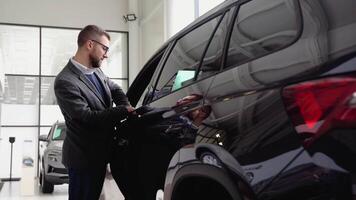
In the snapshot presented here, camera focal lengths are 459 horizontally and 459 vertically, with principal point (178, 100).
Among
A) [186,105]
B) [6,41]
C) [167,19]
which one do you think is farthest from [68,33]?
[186,105]

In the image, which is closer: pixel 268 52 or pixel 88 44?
pixel 268 52

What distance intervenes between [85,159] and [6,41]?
11.0 meters

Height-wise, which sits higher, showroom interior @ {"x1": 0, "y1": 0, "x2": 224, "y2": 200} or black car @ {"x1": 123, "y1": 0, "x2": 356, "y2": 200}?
showroom interior @ {"x1": 0, "y1": 0, "x2": 224, "y2": 200}

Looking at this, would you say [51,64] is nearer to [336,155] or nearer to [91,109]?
[91,109]

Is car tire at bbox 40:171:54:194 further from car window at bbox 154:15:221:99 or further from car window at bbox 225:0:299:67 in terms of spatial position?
car window at bbox 225:0:299:67

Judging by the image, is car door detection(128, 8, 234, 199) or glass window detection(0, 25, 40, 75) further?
glass window detection(0, 25, 40, 75)

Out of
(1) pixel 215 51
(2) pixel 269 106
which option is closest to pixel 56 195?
(1) pixel 215 51

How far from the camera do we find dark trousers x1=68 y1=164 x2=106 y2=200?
9.48 feet

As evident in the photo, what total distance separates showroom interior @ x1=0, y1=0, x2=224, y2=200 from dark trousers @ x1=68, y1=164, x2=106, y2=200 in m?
9.19

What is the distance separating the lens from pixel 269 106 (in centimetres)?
124

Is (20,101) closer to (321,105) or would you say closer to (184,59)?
(184,59)

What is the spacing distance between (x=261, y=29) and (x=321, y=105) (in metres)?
0.52

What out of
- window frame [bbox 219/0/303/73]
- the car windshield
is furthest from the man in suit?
the car windshield

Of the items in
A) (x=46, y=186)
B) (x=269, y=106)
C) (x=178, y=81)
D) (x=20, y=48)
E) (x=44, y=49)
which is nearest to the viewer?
(x=269, y=106)
